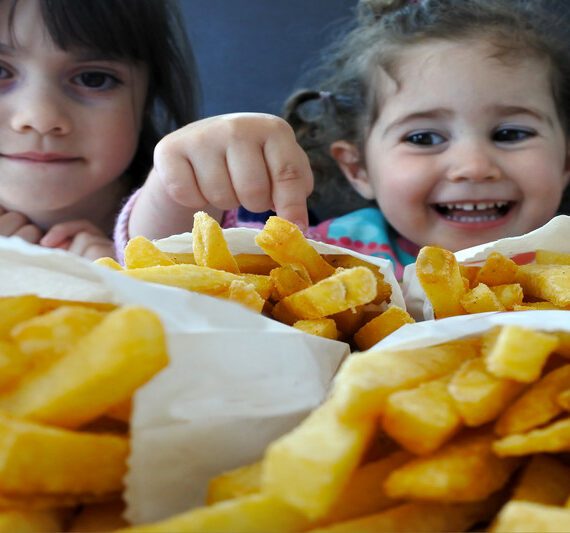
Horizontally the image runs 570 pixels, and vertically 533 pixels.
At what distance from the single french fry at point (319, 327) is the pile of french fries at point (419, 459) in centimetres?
12

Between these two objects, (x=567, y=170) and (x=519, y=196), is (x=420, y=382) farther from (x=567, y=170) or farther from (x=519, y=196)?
(x=567, y=170)

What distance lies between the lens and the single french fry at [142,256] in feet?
2.04

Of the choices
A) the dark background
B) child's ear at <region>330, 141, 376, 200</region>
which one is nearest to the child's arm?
child's ear at <region>330, 141, 376, 200</region>

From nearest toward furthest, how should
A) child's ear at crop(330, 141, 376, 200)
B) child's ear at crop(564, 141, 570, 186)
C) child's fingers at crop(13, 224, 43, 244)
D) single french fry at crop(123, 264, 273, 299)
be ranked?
single french fry at crop(123, 264, 273, 299) < child's fingers at crop(13, 224, 43, 244) < child's ear at crop(564, 141, 570, 186) < child's ear at crop(330, 141, 376, 200)

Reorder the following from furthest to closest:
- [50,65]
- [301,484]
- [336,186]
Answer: [336,186], [50,65], [301,484]

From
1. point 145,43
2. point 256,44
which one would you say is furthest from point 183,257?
point 256,44

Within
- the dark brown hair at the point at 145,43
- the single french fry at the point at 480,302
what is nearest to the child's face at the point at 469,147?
the dark brown hair at the point at 145,43

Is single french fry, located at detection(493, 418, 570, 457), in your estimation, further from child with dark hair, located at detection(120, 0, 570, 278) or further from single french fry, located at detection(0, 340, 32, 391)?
child with dark hair, located at detection(120, 0, 570, 278)

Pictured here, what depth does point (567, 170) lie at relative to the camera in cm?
223

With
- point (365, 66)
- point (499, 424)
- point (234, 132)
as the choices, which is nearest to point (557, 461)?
point (499, 424)

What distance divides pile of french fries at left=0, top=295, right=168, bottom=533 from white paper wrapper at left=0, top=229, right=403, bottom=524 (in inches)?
0.8

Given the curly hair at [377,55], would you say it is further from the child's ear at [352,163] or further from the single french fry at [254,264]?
the single french fry at [254,264]

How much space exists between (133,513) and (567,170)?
219 centimetres

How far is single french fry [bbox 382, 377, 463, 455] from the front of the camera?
35 centimetres
